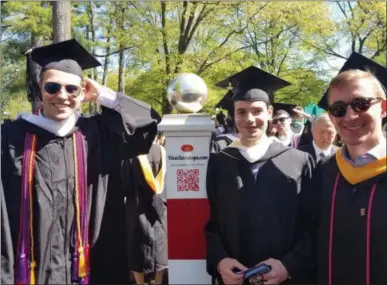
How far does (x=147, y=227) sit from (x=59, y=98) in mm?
2416

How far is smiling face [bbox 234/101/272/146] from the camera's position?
2.54 meters

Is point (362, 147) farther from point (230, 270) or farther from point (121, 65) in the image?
point (121, 65)

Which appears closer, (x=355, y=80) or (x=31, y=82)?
(x=355, y=80)

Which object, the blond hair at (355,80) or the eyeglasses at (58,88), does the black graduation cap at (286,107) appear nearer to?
the blond hair at (355,80)

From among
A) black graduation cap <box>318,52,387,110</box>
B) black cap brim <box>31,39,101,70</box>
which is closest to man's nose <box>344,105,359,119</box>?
black graduation cap <box>318,52,387,110</box>

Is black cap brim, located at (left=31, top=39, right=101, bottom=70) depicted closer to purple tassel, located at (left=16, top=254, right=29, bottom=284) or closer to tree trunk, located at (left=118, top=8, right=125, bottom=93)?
purple tassel, located at (left=16, top=254, right=29, bottom=284)

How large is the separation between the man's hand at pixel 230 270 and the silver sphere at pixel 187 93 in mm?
811

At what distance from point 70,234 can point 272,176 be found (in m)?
1.13

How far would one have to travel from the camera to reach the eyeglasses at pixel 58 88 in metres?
2.53

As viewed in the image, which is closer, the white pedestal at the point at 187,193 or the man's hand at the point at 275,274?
the man's hand at the point at 275,274

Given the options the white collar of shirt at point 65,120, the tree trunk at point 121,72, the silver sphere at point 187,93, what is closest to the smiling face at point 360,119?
the silver sphere at point 187,93

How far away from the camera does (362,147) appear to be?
2246 millimetres

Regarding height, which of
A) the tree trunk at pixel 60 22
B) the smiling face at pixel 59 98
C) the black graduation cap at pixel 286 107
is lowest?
the smiling face at pixel 59 98

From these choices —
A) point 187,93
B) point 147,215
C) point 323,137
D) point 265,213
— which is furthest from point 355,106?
point 147,215
